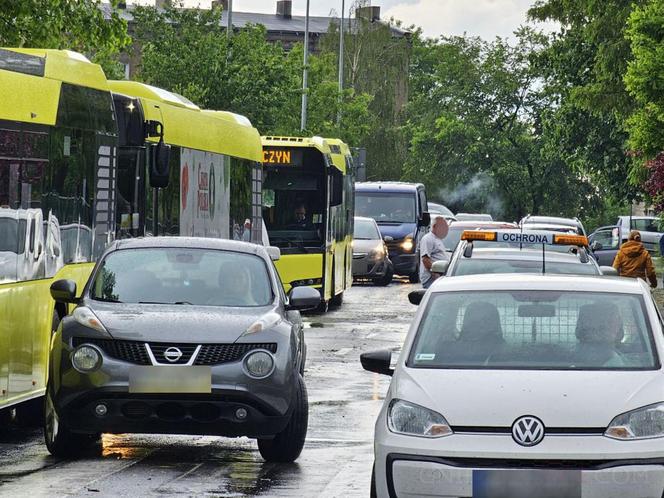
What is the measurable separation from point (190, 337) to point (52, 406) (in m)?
1.02

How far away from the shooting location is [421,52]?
11912 cm

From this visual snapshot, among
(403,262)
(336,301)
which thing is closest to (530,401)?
(336,301)

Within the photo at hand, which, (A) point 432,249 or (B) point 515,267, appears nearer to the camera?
(B) point 515,267

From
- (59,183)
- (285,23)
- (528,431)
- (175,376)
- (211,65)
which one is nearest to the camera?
(528,431)

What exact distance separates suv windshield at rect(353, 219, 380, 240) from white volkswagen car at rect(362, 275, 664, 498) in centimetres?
2934

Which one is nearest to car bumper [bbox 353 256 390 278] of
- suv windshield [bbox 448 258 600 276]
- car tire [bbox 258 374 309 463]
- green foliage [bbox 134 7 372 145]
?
green foliage [bbox 134 7 372 145]

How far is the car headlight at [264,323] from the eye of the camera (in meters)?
11.0

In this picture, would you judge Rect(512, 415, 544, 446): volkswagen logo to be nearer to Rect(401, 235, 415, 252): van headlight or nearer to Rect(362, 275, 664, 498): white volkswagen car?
Rect(362, 275, 664, 498): white volkswagen car

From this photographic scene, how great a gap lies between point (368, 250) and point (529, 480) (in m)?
31.1

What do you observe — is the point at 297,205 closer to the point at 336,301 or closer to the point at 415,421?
the point at 336,301

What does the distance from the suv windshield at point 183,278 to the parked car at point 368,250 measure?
26002 millimetres

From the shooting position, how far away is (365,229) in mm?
38500

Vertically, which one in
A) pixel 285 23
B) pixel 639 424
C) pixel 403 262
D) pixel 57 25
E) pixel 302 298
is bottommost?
pixel 403 262

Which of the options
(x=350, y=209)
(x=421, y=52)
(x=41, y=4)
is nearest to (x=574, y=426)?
(x=41, y=4)
